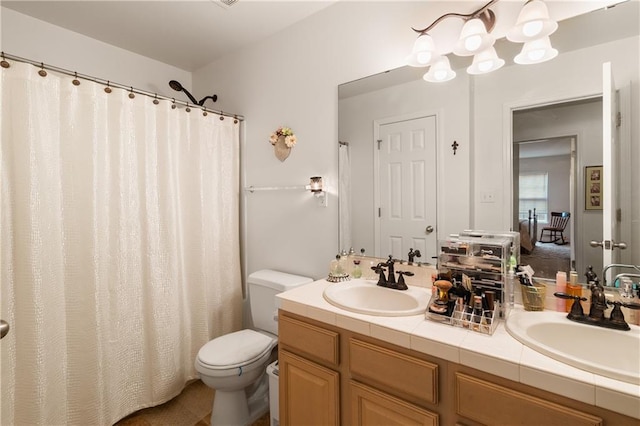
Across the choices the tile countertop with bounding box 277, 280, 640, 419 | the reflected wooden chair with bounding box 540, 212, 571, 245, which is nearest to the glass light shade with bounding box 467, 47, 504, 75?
the reflected wooden chair with bounding box 540, 212, 571, 245

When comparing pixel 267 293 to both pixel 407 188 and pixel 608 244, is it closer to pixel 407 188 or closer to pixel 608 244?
pixel 407 188

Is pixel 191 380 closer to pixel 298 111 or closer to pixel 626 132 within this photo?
pixel 298 111

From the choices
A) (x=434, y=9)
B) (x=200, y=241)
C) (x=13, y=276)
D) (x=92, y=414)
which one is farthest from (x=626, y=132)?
(x=92, y=414)

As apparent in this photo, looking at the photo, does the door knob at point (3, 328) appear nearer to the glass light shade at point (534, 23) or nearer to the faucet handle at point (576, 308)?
the faucet handle at point (576, 308)

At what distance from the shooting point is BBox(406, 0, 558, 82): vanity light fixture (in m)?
1.19

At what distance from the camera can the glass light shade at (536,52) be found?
124cm

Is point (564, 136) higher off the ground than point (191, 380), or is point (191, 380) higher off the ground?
point (564, 136)

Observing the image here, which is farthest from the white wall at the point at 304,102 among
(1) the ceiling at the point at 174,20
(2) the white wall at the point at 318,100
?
(1) the ceiling at the point at 174,20

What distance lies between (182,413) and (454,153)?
7.35ft

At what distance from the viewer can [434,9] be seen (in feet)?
5.02

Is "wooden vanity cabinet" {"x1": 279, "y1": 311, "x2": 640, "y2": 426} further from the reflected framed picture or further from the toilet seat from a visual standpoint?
the reflected framed picture

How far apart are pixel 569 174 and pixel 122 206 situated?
228 cm

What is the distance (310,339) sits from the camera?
4.28 ft

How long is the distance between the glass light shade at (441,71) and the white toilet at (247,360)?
1.37m
